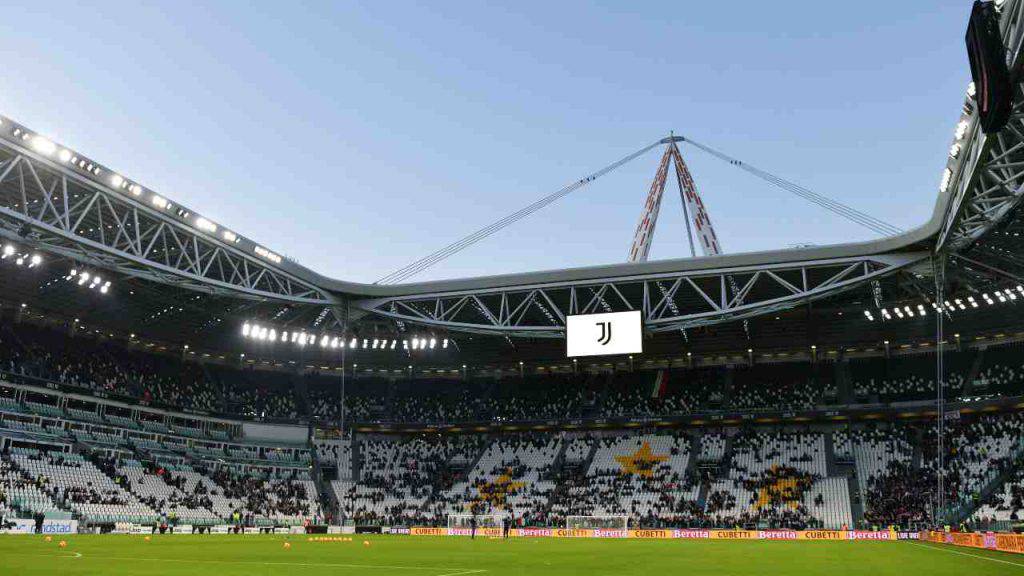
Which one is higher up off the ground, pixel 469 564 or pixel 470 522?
pixel 469 564

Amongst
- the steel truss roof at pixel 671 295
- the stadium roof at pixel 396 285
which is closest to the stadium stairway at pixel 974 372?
the stadium roof at pixel 396 285

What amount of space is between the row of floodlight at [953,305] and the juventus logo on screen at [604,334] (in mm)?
23343

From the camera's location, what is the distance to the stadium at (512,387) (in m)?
49.2

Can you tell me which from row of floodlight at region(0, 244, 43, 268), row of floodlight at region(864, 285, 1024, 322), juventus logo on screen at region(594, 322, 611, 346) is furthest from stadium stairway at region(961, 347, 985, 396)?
row of floodlight at region(0, 244, 43, 268)

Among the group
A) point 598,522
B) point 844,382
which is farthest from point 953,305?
point 598,522

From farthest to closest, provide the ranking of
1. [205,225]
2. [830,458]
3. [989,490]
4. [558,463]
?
[558,463]
[830,458]
[989,490]
[205,225]

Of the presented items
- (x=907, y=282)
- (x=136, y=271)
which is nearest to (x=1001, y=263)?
A: (x=907, y=282)

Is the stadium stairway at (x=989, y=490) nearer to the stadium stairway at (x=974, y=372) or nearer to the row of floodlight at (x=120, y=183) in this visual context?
the stadium stairway at (x=974, y=372)

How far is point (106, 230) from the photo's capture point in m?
53.8

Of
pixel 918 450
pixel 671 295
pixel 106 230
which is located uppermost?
pixel 106 230

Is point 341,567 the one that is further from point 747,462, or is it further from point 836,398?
point 836,398

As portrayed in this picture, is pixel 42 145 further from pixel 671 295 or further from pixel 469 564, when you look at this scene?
pixel 671 295

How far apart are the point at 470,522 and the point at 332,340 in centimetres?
2447

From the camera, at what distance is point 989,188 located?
3778 centimetres
